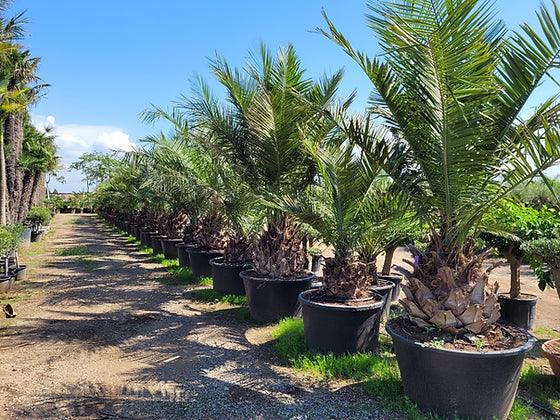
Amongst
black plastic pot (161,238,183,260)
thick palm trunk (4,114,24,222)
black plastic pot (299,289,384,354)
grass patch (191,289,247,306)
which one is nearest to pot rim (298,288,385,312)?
black plastic pot (299,289,384,354)

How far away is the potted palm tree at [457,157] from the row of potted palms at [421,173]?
1cm

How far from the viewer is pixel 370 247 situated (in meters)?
5.84

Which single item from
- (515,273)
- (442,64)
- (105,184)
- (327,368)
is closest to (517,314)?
(515,273)

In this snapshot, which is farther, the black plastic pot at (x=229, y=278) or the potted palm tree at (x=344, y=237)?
the black plastic pot at (x=229, y=278)

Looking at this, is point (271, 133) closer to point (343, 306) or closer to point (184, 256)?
point (343, 306)

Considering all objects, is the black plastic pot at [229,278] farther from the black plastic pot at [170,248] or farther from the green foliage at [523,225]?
the black plastic pot at [170,248]

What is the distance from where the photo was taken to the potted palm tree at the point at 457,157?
2.88 metres

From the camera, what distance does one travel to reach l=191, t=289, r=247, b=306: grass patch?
278 inches

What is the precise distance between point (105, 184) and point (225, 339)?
66.9 ft

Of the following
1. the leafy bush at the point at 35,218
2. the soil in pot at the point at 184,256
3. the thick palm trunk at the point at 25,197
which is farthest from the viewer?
the leafy bush at the point at 35,218

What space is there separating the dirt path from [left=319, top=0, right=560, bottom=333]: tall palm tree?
3.98ft

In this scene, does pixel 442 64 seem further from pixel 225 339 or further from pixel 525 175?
pixel 225 339

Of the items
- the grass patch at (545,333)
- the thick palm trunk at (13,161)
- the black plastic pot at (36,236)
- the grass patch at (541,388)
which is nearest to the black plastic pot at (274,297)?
the grass patch at (541,388)

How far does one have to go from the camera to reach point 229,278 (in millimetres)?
7375
